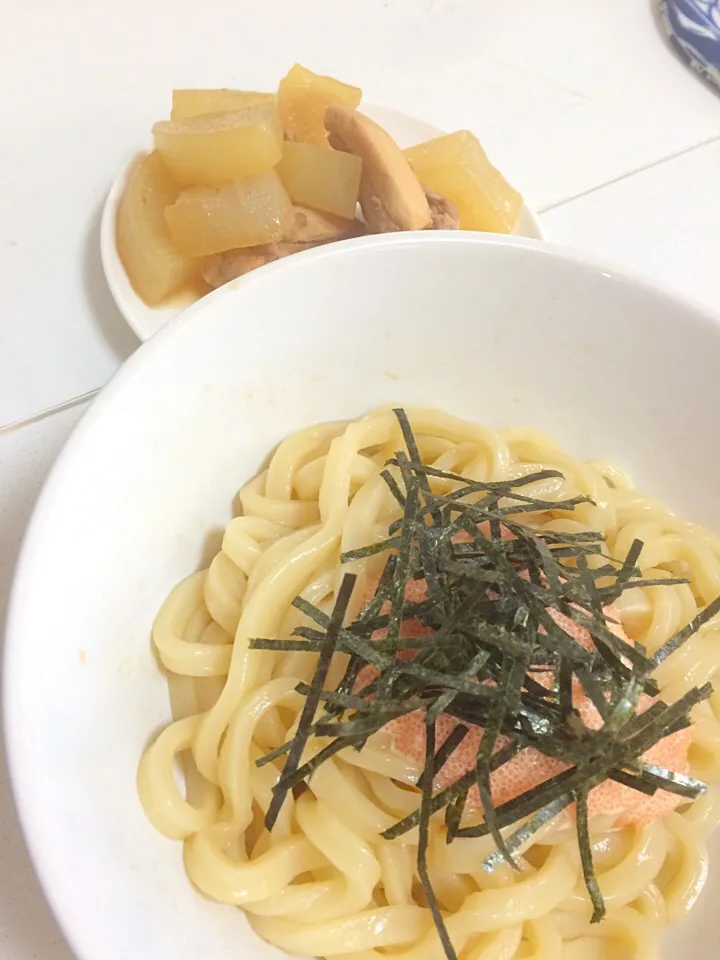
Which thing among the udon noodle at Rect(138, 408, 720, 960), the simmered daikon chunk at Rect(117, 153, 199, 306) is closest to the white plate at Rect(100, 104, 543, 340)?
the simmered daikon chunk at Rect(117, 153, 199, 306)

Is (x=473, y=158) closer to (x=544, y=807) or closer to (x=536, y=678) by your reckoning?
(x=536, y=678)

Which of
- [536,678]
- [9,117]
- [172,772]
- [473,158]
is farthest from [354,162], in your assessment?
[172,772]

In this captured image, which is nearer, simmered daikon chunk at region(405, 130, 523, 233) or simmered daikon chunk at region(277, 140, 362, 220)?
simmered daikon chunk at region(277, 140, 362, 220)

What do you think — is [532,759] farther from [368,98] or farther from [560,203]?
[368,98]

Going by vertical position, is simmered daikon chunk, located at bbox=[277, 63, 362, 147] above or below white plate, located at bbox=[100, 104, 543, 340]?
above

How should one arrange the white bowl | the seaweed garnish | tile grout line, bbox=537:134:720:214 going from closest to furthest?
the white bowl → the seaweed garnish → tile grout line, bbox=537:134:720:214

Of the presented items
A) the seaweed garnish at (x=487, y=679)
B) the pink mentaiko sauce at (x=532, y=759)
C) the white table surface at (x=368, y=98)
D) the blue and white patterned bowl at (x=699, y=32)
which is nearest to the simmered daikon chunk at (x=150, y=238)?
the white table surface at (x=368, y=98)

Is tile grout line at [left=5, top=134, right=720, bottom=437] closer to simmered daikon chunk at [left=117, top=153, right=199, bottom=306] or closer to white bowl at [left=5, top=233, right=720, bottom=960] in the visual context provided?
simmered daikon chunk at [left=117, top=153, right=199, bottom=306]
